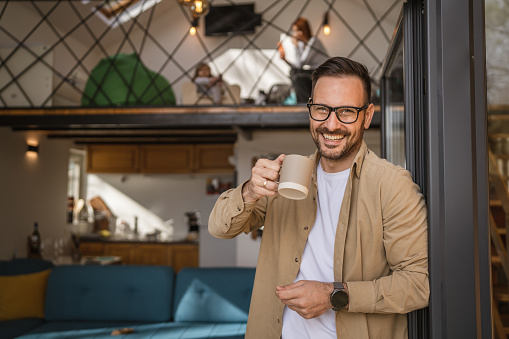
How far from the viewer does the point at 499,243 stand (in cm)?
110

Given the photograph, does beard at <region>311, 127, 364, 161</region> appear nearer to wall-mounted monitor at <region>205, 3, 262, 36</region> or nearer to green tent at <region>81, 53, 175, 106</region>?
green tent at <region>81, 53, 175, 106</region>

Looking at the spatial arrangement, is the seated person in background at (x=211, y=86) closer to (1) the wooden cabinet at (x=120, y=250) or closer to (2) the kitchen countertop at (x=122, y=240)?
(2) the kitchen countertop at (x=122, y=240)

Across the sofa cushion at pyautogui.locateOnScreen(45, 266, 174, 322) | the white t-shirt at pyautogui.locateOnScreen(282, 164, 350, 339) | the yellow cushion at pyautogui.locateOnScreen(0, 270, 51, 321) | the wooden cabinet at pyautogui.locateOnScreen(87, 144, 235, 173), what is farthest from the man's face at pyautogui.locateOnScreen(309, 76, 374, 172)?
the wooden cabinet at pyautogui.locateOnScreen(87, 144, 235, 173)

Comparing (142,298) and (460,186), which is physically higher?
(460,186)

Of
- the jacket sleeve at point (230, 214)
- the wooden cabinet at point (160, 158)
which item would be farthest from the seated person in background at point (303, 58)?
the jacket sleeve at point (230, 214)

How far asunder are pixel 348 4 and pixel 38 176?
16.8 ft

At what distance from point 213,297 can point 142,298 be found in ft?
1.87

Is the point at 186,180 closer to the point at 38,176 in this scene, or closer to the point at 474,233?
the point at 38,176

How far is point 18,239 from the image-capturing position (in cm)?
499

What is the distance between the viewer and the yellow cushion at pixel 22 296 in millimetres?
3354

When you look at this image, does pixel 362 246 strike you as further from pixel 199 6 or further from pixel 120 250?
pixel 120 250

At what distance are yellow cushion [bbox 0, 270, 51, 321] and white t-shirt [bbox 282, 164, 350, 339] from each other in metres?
2.92

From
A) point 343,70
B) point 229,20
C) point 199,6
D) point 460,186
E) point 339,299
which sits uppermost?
point 229,20

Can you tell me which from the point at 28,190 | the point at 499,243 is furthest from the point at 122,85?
the point at 499,243
